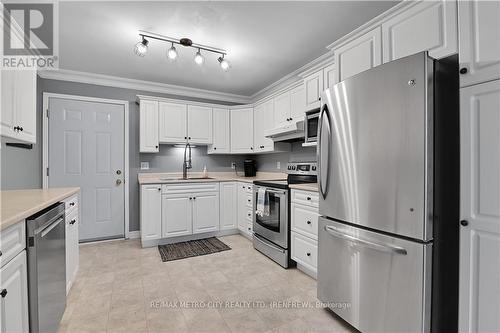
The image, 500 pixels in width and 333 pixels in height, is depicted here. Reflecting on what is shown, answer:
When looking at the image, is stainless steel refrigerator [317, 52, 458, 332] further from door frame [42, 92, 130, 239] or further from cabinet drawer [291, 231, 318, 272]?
door frame [42, 92, 130, 239]

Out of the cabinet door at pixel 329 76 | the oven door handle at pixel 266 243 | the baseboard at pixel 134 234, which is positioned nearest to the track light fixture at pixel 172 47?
the cabinet door at pixel 329 76

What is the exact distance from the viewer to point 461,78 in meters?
1.28

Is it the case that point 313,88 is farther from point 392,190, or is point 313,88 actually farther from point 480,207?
point 480,207

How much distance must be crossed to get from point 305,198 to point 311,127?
834 mm

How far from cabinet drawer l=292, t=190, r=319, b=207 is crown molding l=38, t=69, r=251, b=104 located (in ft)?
8.99

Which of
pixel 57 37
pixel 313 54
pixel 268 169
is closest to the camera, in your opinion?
pixel 57 37

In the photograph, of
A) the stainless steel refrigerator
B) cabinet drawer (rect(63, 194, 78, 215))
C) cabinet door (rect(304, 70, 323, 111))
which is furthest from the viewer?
cabinet door (rect(304, 70, 323, 111))

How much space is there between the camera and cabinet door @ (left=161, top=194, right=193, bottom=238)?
11.5 ft

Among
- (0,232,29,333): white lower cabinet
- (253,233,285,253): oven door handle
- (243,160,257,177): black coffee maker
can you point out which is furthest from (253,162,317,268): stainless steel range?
(0,232,29,333): white lower cabinet

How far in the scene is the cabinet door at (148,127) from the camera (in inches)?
146

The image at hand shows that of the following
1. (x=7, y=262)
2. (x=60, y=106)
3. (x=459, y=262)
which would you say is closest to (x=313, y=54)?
(x=459, y=262)

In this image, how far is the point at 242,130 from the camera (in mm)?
4344

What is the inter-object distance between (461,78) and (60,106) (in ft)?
14.7

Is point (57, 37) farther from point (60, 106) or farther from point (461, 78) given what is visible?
point (461, 78)
